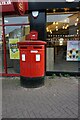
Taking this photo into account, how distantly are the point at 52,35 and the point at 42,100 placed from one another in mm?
3787

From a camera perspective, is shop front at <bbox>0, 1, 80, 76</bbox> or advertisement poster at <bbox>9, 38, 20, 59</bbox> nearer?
shop front at <bbox>0, 1, 80, 76</bbox>

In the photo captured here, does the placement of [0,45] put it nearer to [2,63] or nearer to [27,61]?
[2,63]

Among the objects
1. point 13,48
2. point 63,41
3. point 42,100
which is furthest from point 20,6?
point 42,100

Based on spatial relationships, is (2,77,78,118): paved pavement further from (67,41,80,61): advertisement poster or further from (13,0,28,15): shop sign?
(13,0,28,15): shop sign

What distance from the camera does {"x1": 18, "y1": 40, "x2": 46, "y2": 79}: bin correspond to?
711cm

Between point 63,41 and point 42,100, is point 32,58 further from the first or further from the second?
point 63,41

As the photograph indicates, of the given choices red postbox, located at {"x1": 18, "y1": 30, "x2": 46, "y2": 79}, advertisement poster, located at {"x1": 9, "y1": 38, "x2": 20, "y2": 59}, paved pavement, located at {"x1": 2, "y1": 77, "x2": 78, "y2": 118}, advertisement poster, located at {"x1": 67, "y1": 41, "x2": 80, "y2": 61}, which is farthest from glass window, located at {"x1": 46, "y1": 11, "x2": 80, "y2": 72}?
red postbox, located at {"x1": 18, "y1": 30, "x2": 46, "y2": 79}

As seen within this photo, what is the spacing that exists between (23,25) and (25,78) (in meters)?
2.63

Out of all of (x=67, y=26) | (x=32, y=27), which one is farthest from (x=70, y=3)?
→ (x=32, y=27)

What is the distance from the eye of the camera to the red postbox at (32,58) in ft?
23.3

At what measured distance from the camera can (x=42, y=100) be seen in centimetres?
596

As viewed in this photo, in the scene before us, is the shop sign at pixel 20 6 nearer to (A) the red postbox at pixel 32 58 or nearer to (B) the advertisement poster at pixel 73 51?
(A) the red postbox at pixel 32 58

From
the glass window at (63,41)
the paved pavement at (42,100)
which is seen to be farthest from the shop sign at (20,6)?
the paved pavement at (42,100)

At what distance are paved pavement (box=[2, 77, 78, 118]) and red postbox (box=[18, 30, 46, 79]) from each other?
1.62 ft
